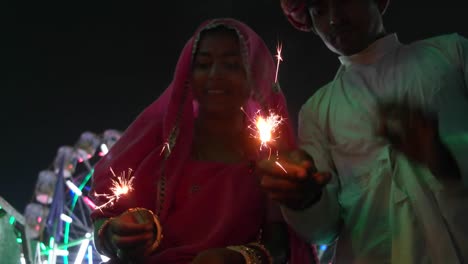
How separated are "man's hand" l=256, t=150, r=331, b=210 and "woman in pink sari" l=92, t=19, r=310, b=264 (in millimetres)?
337

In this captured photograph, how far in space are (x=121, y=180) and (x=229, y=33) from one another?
0.80m

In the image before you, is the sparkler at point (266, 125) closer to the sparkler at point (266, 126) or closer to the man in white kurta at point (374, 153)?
the sparkler at point (266, 126)

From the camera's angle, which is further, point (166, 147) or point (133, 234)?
point (166, 147)

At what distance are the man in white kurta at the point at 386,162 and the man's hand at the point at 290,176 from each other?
0.22m

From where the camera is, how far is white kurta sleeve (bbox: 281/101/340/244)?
1439 mm

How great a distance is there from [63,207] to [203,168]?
286 inches

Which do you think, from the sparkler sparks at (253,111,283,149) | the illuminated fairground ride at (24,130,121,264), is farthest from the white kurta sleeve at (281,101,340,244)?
the illuminated fairground ride at (24,130,121,264)

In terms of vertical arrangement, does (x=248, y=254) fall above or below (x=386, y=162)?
below

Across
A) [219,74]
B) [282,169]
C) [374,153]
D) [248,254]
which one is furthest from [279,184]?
[219,74]

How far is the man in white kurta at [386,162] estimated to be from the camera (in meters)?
1.31

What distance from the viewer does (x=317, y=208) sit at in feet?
4.67

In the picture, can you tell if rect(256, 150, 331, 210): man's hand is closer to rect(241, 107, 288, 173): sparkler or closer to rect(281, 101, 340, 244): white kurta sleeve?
rect(281, 101, 340, 244): white kurta sleeve

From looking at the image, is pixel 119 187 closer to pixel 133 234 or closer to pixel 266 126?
pixel 133 234

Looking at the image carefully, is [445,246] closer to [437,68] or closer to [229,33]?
[437,68]
